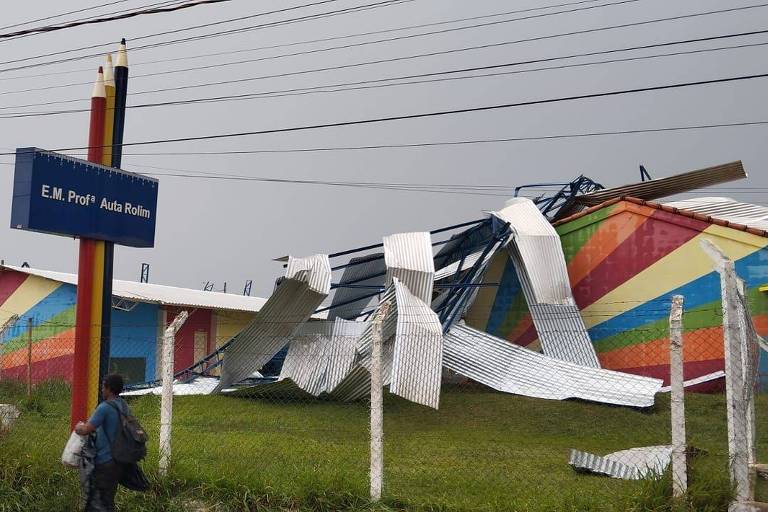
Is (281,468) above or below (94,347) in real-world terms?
below

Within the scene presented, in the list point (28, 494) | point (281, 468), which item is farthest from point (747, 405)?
point (28, 494)

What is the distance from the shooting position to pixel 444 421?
14492 mm

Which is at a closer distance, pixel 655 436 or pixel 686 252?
pixel 655 436

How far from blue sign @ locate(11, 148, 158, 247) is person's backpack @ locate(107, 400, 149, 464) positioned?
380cm

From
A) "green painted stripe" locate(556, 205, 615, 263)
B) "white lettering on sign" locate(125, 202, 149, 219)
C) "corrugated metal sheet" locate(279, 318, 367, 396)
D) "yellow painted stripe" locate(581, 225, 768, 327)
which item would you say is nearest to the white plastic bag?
"white lettering on sign" locate(125, 202, 149, 219)

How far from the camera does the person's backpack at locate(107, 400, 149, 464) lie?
724 cm

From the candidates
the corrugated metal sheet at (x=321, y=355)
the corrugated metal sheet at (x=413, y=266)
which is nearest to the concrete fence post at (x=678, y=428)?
the corrugated metal sheet at (x=321, y=355)

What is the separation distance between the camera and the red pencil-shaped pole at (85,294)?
1019 centimetres

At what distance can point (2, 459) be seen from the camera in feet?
28.5

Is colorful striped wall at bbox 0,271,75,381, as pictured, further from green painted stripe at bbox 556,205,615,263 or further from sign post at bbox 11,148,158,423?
sign post at bbox 11,148,158,423

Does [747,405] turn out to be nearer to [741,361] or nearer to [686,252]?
[741,361]

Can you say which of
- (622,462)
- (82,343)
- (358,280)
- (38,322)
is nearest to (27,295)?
(38,322)

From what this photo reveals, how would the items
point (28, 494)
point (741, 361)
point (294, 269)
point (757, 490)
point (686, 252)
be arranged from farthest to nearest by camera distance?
point (686, 252) < point (294, 269) < point (28, 494) < point (757, 490) < point (741, 361)

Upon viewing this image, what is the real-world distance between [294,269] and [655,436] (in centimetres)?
711
